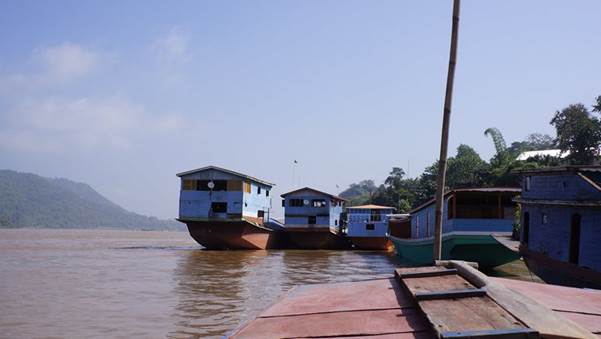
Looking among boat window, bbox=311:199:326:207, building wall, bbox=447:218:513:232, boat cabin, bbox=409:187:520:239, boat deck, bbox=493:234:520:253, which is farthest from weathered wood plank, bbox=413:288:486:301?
boat window, bbox=311:199:326:207

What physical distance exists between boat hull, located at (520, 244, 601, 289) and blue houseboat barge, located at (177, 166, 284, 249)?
22029 millimetres

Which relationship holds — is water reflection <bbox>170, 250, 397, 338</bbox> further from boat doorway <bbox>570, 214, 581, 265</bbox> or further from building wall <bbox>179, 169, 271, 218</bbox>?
building wall <bbox>179, 169, 271, 218</bbox>

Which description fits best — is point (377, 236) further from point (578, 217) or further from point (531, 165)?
point (578, 217)

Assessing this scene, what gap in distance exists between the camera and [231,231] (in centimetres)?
3541

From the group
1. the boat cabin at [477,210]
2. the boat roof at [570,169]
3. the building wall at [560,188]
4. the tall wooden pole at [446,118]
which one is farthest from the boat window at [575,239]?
the boat cabin at [477,210]

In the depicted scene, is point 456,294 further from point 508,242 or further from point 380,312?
point 508,242

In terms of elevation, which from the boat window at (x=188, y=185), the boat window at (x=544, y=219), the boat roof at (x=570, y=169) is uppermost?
the boat roof at (x=570, y=169)

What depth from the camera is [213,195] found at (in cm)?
3522

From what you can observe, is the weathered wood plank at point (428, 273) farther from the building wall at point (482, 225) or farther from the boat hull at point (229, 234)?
the boat hull at point (229, 234)

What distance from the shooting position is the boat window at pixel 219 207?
35.3 meters

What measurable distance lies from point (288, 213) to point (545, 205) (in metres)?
27.0

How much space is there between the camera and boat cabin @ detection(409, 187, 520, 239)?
810 inches

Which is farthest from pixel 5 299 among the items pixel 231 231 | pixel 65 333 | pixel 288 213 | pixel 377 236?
pixel 377 236

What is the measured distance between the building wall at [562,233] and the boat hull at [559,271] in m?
0.12
